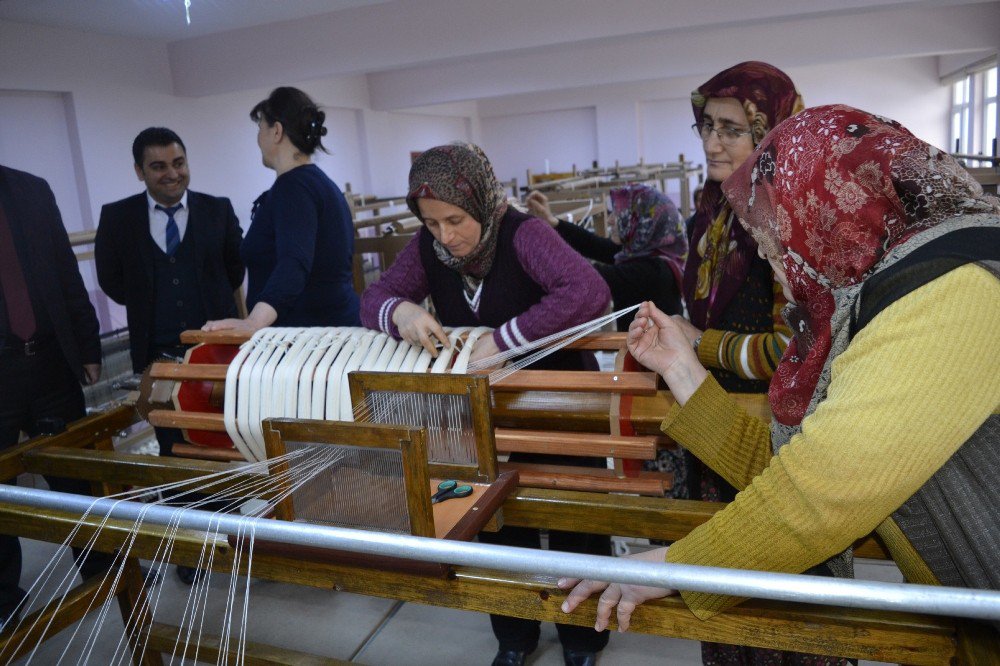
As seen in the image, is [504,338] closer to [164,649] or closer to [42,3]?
[164,649]

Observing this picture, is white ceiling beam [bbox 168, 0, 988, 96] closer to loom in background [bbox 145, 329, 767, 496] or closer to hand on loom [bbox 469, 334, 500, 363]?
loom in background [bbox 145, 329, 767, 496]

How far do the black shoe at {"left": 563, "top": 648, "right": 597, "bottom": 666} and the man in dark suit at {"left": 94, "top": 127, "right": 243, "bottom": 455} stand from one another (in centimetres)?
142

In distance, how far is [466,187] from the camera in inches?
65.6

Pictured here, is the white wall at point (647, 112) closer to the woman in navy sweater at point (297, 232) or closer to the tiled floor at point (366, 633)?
the woman in navy sweater at point (297, 232)

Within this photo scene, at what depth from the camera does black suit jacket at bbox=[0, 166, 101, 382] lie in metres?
2.08

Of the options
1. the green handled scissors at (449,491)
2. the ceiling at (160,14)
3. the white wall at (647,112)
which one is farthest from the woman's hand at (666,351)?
the white wall at (647,112)

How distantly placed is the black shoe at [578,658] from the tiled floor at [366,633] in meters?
0.07

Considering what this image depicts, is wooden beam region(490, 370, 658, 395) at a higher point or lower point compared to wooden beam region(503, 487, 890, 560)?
higher

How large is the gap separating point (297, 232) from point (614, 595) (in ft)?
5.24

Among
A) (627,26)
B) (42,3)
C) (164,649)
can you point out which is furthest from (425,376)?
(627,26)

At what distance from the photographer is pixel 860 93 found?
13.9 metres

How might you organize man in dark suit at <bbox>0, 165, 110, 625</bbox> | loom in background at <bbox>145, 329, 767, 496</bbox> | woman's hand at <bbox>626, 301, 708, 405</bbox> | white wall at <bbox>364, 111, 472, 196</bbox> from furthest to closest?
white wall at <bbox>364, 111, 472, 196</bbox>, man in dark suit at <bbox>0, 165, 110, 625</bbox>, loom in background at <bbox>145, 329, 767, 496</bbox>, woman's hand at <bbox>626, 301, 708, 405</bbox>

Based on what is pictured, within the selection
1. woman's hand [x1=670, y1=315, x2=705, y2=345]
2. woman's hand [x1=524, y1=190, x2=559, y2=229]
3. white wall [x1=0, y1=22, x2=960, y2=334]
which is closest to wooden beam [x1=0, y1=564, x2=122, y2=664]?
woman's hand [x1=670, y1=315, x2=705, y2=345]

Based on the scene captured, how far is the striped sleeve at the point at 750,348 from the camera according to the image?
1.45 meters
